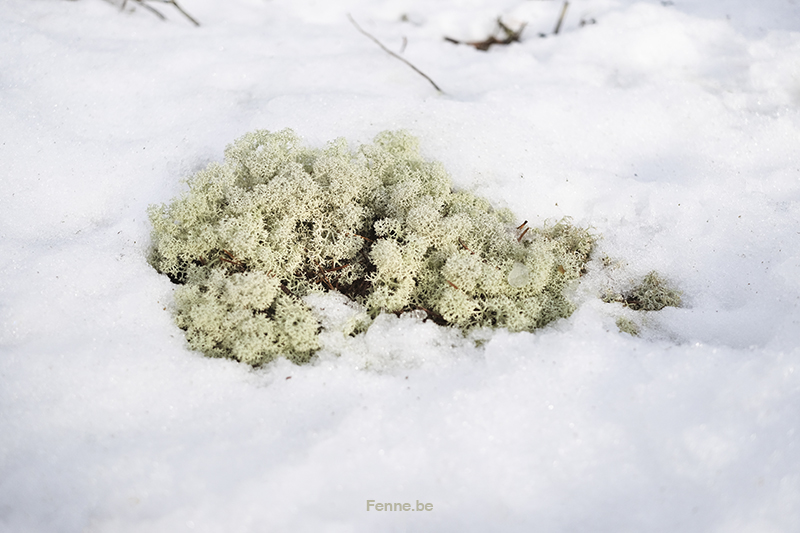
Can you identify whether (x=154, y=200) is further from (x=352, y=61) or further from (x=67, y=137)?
(x=352, y=61)

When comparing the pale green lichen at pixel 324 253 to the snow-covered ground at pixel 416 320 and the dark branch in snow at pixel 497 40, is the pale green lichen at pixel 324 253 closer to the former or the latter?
the snow-covered ground at pixel 416 320

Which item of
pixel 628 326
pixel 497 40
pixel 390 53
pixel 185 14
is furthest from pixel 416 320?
pixel 185 14

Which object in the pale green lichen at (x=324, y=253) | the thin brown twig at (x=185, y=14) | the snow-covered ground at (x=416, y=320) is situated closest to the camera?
the snow-covered ground at (x=416, y=320)

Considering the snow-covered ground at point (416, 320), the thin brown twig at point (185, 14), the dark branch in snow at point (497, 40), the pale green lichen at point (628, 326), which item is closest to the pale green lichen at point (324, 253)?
the snow-covered ground at point (416, 320)

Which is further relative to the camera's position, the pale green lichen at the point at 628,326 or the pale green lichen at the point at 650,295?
the pale green lichen at the point at 650,295

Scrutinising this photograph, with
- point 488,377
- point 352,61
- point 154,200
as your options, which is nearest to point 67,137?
point 154,200

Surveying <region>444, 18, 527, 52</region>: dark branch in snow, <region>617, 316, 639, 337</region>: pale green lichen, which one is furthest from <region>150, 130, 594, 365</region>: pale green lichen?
<region>444, 18, 527, 52</region>: dark branch in snow

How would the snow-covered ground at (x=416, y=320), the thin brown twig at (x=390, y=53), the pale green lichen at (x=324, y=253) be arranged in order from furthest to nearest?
the thin brown twig at (x=390, y=53)
the pale green lichen at (x=324, y=253)
the snow-covered ground at (x=416, y=320)

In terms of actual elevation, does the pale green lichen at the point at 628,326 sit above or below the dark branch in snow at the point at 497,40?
below
